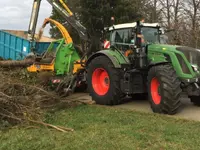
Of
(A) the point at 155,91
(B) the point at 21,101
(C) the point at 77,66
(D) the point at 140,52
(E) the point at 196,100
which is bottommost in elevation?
(E) the point at 196,100

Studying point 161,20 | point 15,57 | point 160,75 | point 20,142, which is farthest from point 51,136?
point 161,20

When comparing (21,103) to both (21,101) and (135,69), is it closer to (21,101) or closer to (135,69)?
(21,101)

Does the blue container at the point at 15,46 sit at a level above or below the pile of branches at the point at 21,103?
above

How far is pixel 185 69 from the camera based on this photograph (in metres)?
7.86

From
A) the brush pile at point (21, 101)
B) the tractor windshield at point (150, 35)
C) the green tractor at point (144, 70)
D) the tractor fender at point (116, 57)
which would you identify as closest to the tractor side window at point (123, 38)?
the green tractor at point (144, 70)

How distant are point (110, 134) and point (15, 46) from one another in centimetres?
950

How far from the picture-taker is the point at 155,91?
8102 millimetres

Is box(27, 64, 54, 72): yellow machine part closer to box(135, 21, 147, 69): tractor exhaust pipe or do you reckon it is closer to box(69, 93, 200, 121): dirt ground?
box(69, 93, 200, 121): dirt ground

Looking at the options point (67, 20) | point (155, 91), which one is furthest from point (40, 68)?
point (155, 91)

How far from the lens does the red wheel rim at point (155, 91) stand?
7.97 metres

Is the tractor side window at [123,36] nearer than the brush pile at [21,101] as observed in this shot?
No

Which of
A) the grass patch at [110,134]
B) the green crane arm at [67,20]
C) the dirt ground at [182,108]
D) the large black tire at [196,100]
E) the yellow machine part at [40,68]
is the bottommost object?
the grass patch at [110,134]

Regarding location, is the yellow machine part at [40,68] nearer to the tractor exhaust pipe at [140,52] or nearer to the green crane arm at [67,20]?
the green crane arm at [67,20]

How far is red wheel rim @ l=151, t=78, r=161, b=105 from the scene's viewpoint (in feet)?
26.1
